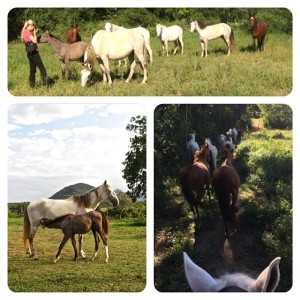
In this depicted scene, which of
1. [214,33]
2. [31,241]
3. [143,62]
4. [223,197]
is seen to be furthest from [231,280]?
[214,33]

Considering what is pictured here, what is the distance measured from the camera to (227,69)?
18.3ft

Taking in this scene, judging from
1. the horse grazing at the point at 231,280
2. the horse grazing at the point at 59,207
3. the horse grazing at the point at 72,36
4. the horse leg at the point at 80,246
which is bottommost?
the horse grazing at the point at 231,280

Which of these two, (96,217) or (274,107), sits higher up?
(274,107)

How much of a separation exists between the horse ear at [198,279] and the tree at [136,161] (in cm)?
60

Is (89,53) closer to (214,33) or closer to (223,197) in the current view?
(214,33)

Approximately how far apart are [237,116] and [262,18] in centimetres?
82

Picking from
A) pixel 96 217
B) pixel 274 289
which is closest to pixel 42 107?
pixel 96 217

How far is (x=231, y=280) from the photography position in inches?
204

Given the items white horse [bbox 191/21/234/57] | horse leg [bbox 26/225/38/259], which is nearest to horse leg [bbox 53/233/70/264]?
horse leg [bbox 26/225/38/259]

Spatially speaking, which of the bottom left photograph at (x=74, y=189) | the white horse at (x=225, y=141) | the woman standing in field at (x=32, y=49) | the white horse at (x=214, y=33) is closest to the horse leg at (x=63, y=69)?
the woman standing in field at (x=32, y=49)

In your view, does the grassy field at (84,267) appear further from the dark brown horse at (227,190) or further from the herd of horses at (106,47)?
the herd of horses at (106,47)

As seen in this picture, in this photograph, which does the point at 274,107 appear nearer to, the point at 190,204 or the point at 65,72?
the point at 190,204

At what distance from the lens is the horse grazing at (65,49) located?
18.3ft

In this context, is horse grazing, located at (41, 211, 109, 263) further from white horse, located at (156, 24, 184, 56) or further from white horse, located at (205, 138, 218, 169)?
white horse, located at (156, 24, 184, 56)
